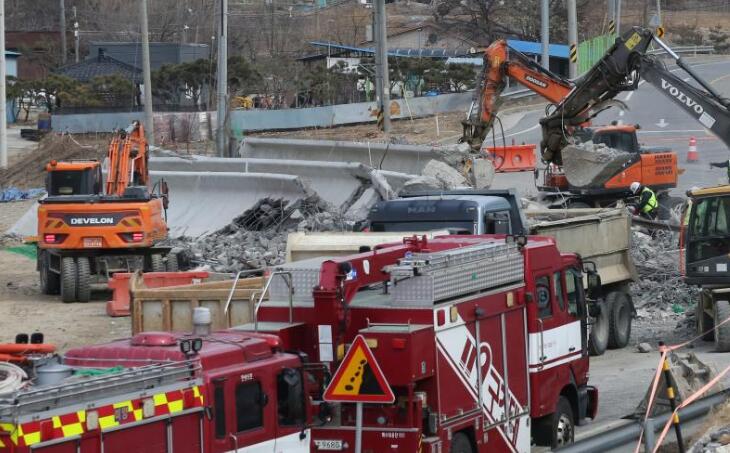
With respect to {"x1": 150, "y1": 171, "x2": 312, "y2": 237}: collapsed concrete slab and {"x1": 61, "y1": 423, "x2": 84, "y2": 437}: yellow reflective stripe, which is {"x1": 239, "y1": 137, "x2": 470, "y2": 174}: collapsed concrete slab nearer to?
{"x1": 150, "y1": 171, "x2": 312, "y2": 237}: collapsed concrete slab

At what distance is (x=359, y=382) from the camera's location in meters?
9.62

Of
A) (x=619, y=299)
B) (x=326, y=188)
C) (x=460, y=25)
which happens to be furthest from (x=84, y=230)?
(x=460, y=25)

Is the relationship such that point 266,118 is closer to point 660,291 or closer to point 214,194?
point 214,194

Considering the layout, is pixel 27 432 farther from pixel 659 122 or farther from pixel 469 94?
pixel 469 94

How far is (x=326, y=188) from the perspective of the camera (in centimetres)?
3178

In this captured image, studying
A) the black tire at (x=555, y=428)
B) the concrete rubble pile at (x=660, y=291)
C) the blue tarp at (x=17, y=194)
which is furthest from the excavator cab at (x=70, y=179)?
the black tire at (x=555, y=428)

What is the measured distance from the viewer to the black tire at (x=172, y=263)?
25.5 metres

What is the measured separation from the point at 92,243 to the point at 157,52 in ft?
172

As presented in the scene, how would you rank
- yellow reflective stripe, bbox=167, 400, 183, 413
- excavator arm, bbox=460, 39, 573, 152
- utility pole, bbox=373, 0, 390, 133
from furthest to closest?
1. utility pole, bbox=373, 0, 390, 133
2. excavator arm, bbox=460, 39, 573, 152
3. yellow reflective stripe, bbox=167, 400, 183, 413

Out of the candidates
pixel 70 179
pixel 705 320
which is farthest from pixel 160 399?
pixel 70 179

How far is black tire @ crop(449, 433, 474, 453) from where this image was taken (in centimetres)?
1084

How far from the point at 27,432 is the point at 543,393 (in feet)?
20.0

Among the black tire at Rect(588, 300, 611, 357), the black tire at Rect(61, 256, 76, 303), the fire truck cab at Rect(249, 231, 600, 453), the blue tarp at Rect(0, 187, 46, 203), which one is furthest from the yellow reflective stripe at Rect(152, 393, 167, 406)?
the blue tarp at Rect(0, 187, 46, 203)

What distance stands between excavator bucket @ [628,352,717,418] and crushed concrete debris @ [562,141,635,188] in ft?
56.6
